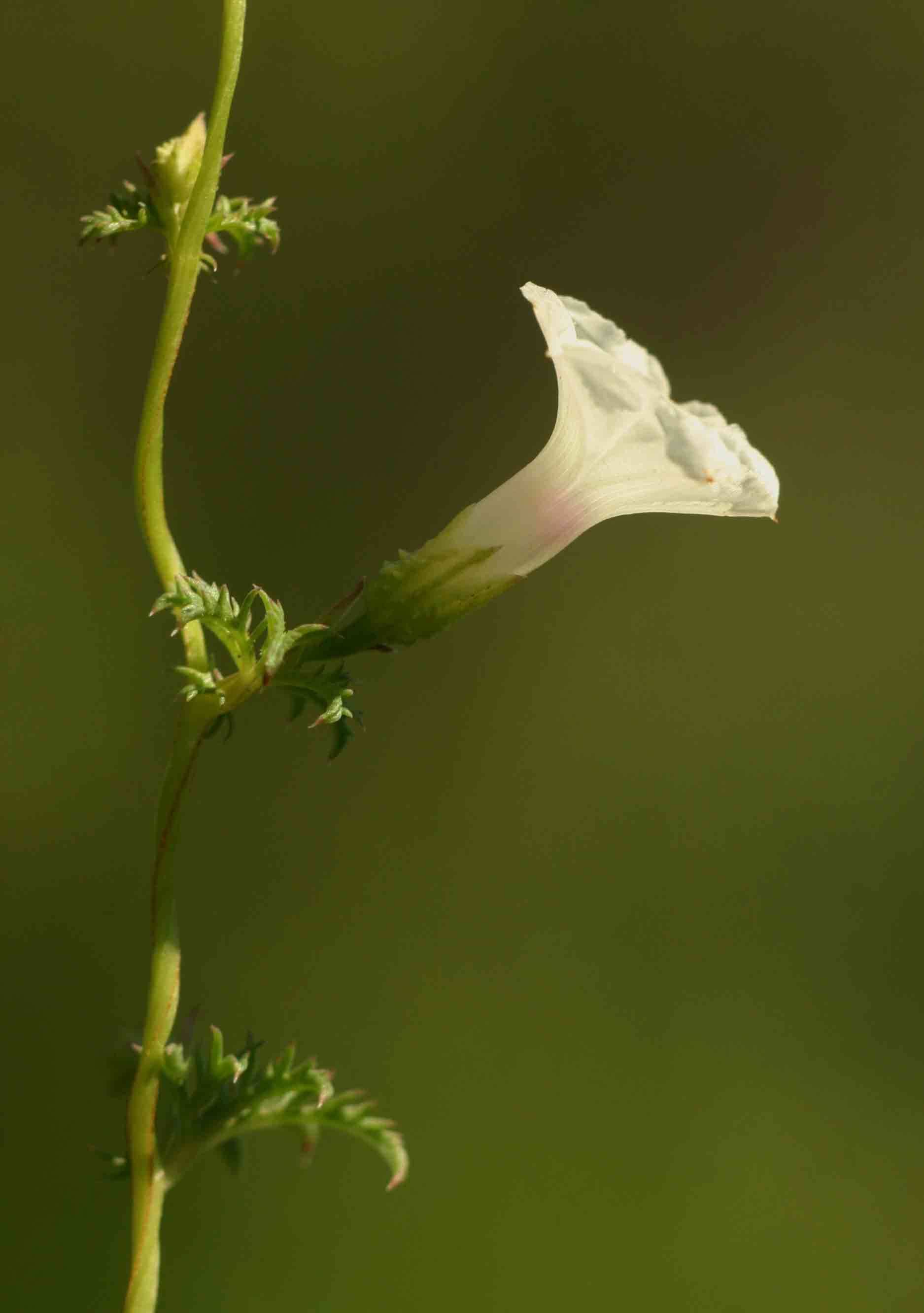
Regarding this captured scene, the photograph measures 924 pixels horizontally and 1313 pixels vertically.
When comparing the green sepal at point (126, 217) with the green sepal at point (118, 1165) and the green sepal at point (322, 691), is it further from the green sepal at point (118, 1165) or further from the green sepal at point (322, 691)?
the green sepal at point (118, 1165)

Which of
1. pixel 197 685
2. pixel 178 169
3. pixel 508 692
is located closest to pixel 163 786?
pixel 197 685

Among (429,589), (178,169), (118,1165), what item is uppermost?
(178,169)

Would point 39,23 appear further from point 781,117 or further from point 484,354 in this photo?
point 781,117

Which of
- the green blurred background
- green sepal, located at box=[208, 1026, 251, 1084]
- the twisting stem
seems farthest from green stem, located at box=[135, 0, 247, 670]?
the green blurred background

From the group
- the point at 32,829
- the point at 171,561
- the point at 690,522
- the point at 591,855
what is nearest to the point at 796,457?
the point at 690,522

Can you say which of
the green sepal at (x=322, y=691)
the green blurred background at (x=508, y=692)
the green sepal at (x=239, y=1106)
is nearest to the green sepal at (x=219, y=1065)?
the green sepal at (x=239, y=1106)

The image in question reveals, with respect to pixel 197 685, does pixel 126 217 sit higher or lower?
higher

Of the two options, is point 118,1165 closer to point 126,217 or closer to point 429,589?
point 429,589

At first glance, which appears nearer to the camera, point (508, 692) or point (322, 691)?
point (322, 691)

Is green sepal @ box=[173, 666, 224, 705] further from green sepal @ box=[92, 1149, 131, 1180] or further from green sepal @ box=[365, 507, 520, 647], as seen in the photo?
green sepal @ box=[92, 1149, 131, 1180]
